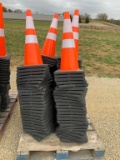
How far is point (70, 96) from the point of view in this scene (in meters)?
2.93

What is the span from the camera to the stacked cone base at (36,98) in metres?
2.93

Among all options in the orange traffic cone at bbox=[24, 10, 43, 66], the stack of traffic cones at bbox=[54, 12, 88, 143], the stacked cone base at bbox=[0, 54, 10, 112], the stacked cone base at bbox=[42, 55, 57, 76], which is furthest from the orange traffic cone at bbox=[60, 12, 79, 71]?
the stacked cone base at bbox=[0, 54, 10, 112]

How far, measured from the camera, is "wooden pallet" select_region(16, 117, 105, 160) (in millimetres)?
2959

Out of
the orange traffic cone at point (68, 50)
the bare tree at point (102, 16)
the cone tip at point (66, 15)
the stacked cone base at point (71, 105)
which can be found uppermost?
the cone tip at point (66, 15)

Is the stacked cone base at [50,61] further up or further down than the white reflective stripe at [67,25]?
further down

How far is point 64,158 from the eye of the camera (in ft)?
9.77

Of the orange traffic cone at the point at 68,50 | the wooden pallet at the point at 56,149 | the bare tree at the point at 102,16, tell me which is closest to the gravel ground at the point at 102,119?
the wooden pallet at the point at 56,149

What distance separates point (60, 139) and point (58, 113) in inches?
15.9

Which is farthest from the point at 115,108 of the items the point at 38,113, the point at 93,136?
the point at 38,113

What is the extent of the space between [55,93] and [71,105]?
0.27 meters

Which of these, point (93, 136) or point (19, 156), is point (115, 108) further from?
point (19, 156)

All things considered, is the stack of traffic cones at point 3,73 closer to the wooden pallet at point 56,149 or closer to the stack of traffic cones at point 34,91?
the stack of traffic cones at point 34,91

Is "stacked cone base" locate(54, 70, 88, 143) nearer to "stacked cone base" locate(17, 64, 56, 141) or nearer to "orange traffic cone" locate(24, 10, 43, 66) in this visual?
"stacked cone base" locate(17, 64, 56, 141)

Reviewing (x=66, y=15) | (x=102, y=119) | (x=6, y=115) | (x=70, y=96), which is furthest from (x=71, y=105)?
(x=102, y=119)
